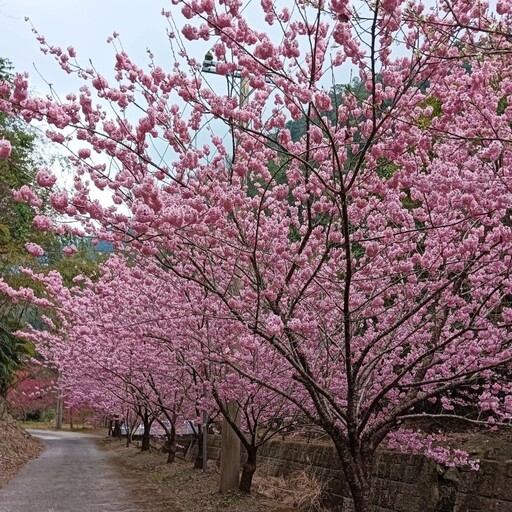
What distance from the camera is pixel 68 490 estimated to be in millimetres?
11898

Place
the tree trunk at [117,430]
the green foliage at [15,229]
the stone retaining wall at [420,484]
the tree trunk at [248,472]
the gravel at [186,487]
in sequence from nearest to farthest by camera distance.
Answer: the stone retaining wall at [420,484], the gravel at [186,487], the tree trunk at [248,472], the green foliage at [15,229], the tree trunk at [117,430]

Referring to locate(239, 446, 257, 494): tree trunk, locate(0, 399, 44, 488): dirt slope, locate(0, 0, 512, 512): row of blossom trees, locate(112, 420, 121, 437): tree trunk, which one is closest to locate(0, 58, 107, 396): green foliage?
locate(0, 399, 44, 488): dirt slope

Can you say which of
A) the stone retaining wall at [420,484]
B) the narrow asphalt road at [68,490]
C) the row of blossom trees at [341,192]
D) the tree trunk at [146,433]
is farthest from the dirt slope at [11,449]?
the row of blossom trees at [341,192]

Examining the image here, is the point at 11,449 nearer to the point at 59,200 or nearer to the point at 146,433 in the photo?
the point at 146,433

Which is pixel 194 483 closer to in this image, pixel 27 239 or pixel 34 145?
pixel 27 239

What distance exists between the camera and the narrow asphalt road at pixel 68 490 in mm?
9867

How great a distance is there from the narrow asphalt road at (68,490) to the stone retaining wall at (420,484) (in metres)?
3.14

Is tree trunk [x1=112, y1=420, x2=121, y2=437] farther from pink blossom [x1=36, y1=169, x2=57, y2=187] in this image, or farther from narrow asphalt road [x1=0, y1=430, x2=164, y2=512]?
pink blossom [x1=36, y1=169, x2=57, y2=187]

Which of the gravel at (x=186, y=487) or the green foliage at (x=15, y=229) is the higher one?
the green foliage at (x=15, y=229)

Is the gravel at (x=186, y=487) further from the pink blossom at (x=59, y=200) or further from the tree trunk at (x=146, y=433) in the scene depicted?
the pink blossom at (x=59, y=200)

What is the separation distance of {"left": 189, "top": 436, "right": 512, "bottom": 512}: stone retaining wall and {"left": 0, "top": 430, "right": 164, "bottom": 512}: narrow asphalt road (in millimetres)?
3145

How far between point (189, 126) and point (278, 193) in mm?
1571

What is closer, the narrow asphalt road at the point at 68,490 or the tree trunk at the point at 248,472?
the narrow asphalt road at the point at 68,490

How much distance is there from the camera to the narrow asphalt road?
32.4 ft
